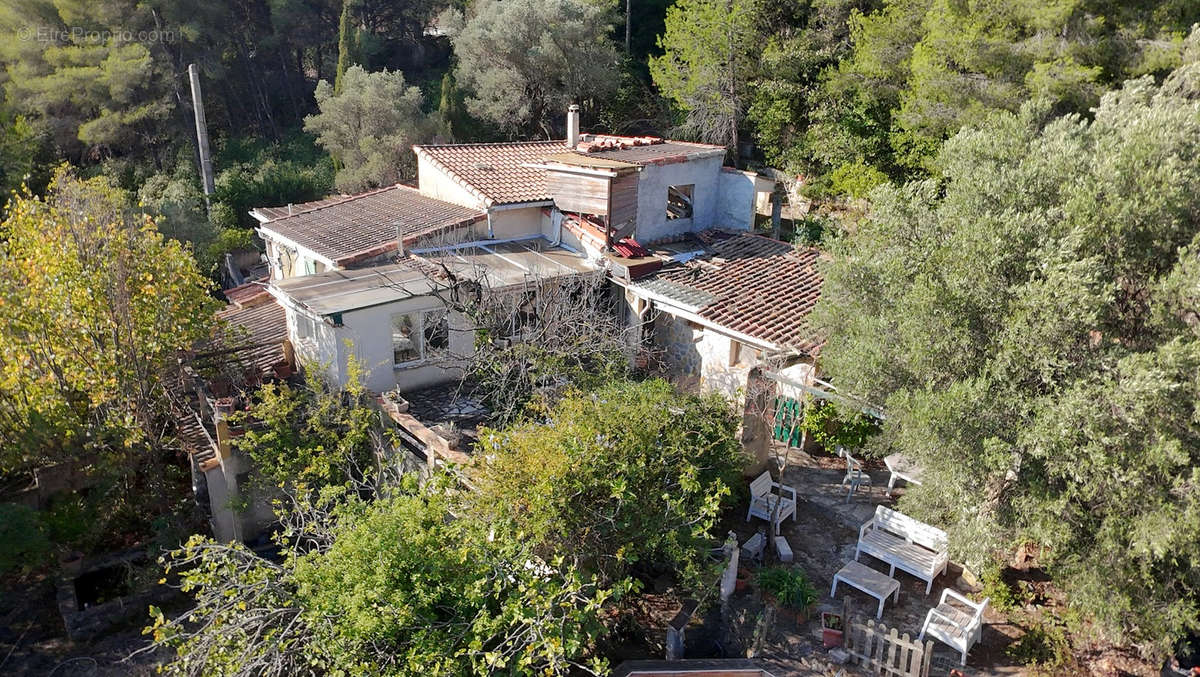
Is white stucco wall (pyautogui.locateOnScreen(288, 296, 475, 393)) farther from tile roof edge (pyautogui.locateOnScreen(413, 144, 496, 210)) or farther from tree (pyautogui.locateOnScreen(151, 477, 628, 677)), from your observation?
tree (pyautogui.locateOnScreen(151, 477, 628, 677))

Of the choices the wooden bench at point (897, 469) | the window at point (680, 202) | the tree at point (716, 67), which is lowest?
the wooden bench at point (897, 469)

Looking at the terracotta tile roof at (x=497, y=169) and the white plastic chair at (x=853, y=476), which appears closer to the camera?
the white plastic chair at (x=853, y=476)

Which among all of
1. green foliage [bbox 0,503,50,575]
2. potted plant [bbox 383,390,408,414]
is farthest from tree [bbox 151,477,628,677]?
green foliage [bbox 0,503,50,575]

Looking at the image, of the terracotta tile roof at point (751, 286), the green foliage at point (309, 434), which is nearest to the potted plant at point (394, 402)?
the green foliage at point (309, 434)

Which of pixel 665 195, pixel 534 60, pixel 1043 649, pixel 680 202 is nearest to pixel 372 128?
pixel 534 60

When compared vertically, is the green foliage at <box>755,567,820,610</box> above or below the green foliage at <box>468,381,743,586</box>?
below

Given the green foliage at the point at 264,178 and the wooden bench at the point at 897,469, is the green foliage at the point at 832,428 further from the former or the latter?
the green foliage at the point at 264,178

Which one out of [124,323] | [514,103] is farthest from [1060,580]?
[514,103]
